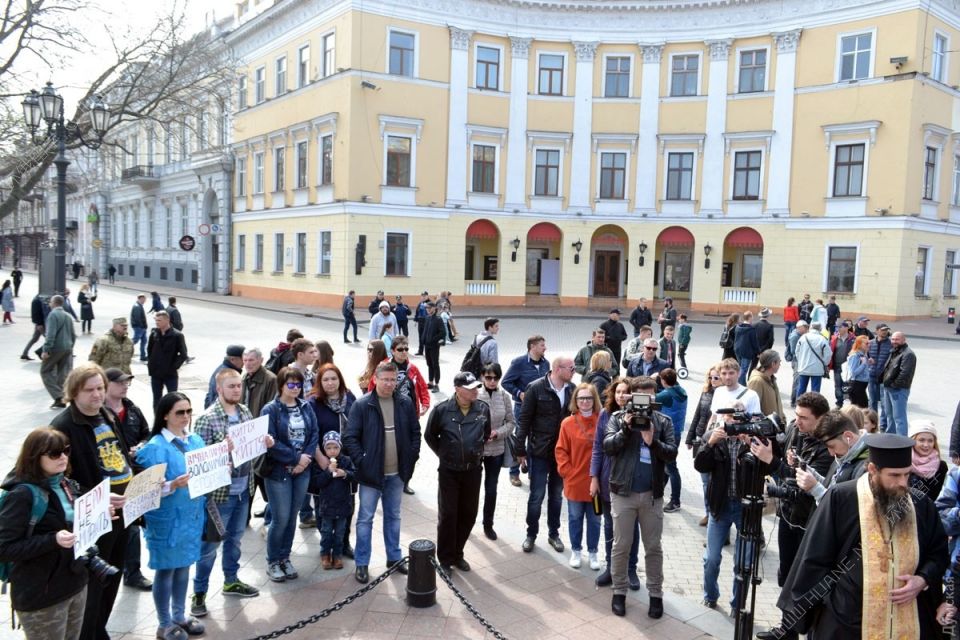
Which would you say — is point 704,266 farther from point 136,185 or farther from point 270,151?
point 136,185

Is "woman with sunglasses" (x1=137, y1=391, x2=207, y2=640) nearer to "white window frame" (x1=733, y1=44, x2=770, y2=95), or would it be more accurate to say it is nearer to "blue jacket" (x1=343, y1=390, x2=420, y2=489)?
"blue jacket" (x1=343, y1=390, x2=420, y2=489)

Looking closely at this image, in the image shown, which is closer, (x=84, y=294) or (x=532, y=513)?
(x=532, y=513)

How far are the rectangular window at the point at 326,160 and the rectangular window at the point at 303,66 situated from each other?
3.56 metres

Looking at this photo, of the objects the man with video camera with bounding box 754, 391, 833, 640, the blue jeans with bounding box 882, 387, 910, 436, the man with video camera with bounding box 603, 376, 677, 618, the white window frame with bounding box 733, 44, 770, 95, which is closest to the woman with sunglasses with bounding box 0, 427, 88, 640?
the man with video camera with bounding box 603, 376, 677, 618

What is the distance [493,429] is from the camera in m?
7.51

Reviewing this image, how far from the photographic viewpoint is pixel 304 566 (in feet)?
22.0

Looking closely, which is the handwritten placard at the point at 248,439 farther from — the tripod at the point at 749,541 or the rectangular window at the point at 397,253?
the rectangular window at the point at 397,253

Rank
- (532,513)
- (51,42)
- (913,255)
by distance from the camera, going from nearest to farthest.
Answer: (532,513)
(51,42)
(913,255)

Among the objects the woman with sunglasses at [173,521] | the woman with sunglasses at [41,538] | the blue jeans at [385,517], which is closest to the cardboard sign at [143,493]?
the woman with sunglasses at [173,521]

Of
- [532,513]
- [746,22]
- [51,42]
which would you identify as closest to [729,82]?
[746,22]

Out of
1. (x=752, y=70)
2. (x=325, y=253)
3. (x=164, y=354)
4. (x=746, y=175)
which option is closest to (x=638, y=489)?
(x=164, y=354)

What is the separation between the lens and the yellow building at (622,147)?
30750 mm

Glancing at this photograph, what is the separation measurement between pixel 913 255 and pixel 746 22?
41.3ft

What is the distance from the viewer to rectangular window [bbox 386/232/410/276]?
33.4 m
